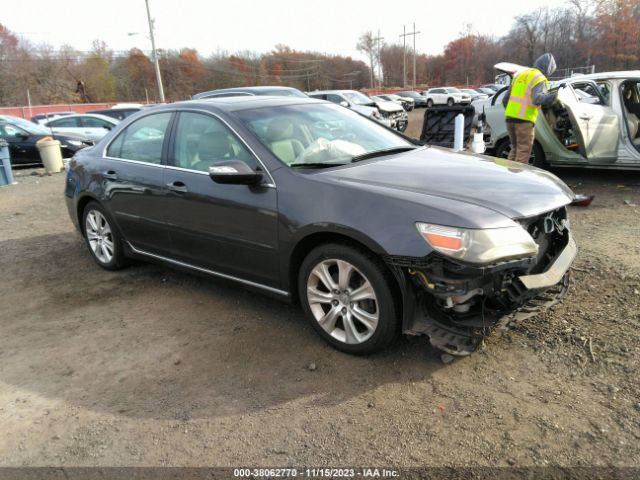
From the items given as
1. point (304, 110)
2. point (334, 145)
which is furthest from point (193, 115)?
point (334, 145)

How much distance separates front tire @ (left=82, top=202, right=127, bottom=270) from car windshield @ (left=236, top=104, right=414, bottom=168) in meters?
1.94

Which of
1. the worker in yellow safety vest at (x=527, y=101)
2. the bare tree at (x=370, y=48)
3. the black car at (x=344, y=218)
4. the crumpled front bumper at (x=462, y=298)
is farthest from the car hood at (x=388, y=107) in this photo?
the bare tree at (x=370, y=48)

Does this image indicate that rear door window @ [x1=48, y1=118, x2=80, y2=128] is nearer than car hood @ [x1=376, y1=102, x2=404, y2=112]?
Yes

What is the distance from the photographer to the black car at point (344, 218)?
268 centimetres

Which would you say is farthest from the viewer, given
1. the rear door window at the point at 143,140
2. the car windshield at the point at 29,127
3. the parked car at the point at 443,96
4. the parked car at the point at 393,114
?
the parked car at the point at 443,96

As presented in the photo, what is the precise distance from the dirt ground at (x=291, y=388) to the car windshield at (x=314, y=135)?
123 centimetres

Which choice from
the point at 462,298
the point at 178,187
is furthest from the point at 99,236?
the point at 462,298

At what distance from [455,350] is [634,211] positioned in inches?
176

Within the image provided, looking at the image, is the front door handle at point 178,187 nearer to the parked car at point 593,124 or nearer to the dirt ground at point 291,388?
the dirt ground at point 291,388

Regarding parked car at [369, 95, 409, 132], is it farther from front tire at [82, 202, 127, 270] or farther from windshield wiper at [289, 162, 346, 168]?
windshield wiper at [289, 162, 346, 168]

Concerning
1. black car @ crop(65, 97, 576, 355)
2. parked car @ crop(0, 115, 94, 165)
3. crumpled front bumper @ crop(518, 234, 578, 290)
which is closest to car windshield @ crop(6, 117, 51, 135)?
parked car @ crop(0, 115, 94, 165)

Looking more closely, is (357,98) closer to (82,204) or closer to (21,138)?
(21,138)

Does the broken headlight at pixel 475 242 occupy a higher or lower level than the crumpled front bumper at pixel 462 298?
higher

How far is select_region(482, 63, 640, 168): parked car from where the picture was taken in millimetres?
6918
